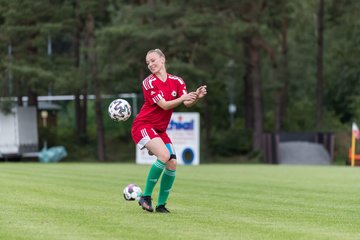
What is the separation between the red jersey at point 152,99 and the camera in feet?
40.9

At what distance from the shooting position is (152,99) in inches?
489

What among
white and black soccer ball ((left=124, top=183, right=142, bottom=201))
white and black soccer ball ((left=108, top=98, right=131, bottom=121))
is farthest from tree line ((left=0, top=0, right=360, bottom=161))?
white and black soccer ball ((left=108, top=98, right=131, bottom=121))

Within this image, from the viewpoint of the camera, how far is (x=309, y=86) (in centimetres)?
7288

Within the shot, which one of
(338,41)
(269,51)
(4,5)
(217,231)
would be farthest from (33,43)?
(217,231)

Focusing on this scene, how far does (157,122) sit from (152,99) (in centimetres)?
36

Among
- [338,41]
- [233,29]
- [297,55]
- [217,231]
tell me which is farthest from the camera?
[297,55]

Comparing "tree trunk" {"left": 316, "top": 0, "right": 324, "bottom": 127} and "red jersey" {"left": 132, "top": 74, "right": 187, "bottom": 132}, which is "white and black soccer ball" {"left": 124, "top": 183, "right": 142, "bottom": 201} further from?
"tree trunk" {"left": 316, "top": 0, "right": 324, "bottom": 127}

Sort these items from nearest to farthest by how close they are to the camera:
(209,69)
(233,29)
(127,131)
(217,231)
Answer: (217,231)
(233,29)
(209,69)
(127,131)

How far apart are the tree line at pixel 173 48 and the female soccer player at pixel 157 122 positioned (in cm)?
3435

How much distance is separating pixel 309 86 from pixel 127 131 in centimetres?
1978

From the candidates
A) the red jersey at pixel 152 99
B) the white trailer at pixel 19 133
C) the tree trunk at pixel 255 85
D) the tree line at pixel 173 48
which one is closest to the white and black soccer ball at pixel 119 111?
the red jersey at pixel 152 99

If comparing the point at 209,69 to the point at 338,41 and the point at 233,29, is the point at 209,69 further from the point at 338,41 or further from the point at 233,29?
the point at 338,41

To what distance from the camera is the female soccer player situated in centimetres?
1239

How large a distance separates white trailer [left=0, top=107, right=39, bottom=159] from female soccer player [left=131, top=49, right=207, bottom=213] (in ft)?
118
